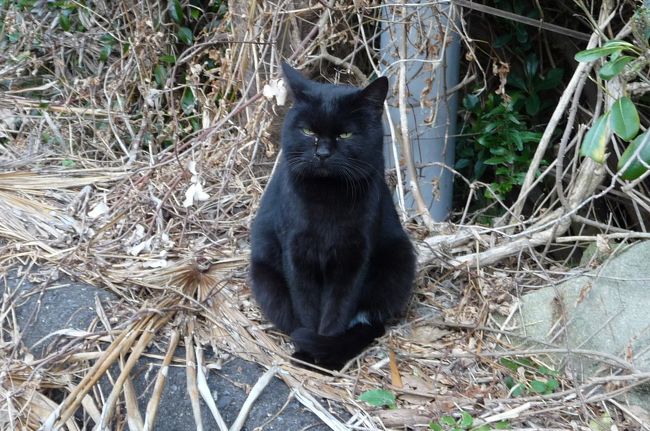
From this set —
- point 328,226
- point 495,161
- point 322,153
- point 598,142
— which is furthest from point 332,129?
point 495,161

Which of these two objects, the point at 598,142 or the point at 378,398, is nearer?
the point at 598,142

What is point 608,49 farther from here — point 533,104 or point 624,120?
point 533,104

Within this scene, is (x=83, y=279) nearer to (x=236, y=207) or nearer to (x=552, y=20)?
(x=236, y=207)

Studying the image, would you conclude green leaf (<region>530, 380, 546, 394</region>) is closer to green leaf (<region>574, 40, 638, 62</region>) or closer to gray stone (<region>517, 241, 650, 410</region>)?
gray stone (<region>517, 241, 650, 410</region>)

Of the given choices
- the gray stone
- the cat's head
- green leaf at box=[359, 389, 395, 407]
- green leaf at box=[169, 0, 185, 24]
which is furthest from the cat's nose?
green leaf at box=[169, 0, 185, 24]

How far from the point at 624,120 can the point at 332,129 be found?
1043mm

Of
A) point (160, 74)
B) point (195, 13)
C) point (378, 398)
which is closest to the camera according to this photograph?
point (378, 398)

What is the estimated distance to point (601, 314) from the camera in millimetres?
3213

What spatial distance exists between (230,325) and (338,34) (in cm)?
170

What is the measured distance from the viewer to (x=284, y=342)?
3.16m

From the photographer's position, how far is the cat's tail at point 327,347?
294cm

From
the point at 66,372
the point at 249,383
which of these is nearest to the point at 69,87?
the point at 66,372

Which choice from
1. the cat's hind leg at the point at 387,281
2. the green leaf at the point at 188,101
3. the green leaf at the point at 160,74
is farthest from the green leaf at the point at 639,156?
the green leaf at the point at 160,74

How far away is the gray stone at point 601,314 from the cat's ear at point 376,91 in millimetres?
1165
